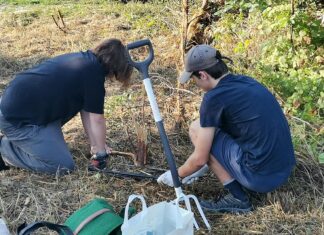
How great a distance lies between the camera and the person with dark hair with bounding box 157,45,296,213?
9.09ft

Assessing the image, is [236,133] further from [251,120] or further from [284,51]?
[284,51]

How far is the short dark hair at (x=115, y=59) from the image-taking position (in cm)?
323

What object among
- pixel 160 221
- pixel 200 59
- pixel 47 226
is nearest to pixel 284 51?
pixel 200 59

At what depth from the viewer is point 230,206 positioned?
3010 millimetres

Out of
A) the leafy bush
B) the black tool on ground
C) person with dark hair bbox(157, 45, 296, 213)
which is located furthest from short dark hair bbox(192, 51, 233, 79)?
the leafy bush

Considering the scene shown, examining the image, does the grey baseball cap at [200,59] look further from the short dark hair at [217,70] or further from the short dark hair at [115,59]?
the short dark hair at [115,59]

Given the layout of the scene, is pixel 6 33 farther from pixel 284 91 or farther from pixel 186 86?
pixel 284 91

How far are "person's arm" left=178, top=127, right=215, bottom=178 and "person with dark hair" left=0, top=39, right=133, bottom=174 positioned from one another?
2.45ft

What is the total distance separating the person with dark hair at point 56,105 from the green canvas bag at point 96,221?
943mm

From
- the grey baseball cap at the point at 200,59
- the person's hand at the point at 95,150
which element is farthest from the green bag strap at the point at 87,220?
the person's hand at the point at 95,150

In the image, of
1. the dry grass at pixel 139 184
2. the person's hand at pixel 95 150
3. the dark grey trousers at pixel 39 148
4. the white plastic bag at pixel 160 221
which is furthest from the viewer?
the person's hand at pixel 95 150

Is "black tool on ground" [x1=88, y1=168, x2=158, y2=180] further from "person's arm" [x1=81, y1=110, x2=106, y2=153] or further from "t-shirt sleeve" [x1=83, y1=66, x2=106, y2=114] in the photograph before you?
"t-shirt sleeve" [x1=83, y1=66, x2=106, y2=114]

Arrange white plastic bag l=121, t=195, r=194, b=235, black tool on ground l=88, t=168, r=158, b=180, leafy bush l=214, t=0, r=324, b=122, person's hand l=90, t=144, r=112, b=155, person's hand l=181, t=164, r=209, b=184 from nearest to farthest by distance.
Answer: white plastic bag l=121, t=195, r=194, b=235 < person's hand l=181, t=164, r=209, b=184 < black tool on ground l=88, t=168, r=158, b=180 < person's hand l=90, t=144, r=112, b=155 < leafy bush l=214, t=0, r=324, b=122

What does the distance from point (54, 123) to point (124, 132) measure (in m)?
0.69
